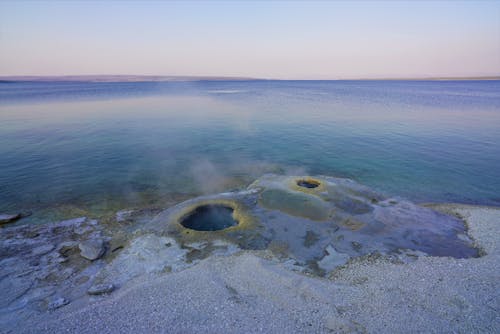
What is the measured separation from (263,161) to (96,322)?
20.5m

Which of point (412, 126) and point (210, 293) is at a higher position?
point (412, 126)

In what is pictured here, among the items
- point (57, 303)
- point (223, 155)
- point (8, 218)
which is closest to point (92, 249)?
point (57, 303)

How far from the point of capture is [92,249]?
12.0 metres

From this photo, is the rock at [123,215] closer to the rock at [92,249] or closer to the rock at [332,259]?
the rock at [92,249]

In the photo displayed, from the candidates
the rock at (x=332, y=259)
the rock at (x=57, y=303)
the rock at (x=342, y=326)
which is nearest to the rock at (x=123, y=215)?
the rock at (x=57, y=303)

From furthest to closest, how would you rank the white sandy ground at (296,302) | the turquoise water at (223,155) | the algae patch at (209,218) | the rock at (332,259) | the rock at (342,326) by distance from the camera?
1. the turquoise water at (223,155)
2. the algae patch at (209,218)
3. the rock at (332,259)
4. the white sandy ground at (296,302)
5. the rock at (342,326)

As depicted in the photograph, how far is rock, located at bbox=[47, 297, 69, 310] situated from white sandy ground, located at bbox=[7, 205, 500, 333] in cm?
28

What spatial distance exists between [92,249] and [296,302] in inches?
402

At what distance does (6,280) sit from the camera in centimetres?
1020

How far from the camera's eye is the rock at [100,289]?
9.41 meters

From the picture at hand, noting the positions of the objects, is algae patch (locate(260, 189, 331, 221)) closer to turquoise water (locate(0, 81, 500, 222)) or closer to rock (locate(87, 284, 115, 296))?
turquoise water (locate(0, 81, 500, 222))

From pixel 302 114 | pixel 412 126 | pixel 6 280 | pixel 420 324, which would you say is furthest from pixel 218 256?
pixel 302 114

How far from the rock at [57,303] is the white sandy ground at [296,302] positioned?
28cm

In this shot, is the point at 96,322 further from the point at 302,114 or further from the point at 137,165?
the point at 302,114
